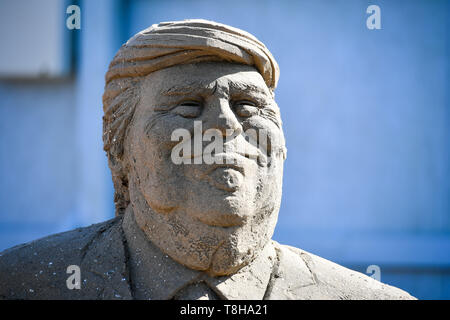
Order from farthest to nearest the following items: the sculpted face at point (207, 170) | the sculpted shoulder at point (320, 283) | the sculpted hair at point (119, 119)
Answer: the sculpted hair at point (119, 119), the sculpted shoulder at point (320, 283), the sculpted face at point (207, 170)

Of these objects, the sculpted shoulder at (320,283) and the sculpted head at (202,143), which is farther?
the sculpted shoulder at (320,283)

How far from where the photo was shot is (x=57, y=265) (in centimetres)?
278

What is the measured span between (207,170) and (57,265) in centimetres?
86

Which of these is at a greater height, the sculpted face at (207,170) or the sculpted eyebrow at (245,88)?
the sculpted eyebrow at (245,88)

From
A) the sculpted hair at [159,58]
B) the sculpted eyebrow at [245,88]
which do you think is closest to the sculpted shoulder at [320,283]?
the sculpted eyebrow at [245,88]

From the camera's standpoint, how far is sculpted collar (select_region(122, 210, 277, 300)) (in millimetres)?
2625

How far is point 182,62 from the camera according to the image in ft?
9.07

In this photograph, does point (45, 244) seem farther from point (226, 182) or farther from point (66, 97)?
point (66, 97)

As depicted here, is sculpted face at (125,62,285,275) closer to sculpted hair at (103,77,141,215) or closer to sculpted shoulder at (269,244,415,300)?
sculpted hair at (103,77,141,215)

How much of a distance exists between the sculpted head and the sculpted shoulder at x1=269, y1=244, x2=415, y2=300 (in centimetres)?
19

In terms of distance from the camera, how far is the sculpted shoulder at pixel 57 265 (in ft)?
8.80

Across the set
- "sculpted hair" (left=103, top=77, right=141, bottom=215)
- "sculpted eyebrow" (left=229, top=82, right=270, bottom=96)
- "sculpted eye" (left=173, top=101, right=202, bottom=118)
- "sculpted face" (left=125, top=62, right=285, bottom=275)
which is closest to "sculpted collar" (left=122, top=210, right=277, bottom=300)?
"sculpted face" (left=125, top=62, right=285, bottom=275)

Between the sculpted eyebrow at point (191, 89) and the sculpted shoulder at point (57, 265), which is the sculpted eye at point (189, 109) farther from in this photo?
the sculpted shoulder at point (57, 265)
